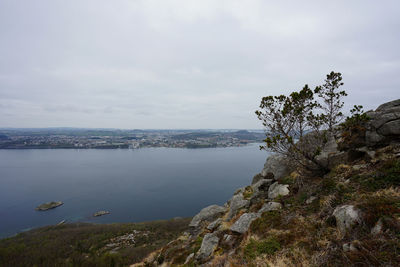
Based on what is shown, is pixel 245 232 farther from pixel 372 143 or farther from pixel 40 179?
pixel 40 179

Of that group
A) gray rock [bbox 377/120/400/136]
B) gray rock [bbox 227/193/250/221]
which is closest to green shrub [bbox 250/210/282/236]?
gray rock [bbox 227/193/250/221]

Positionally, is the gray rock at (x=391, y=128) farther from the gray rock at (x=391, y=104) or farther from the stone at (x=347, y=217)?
the stone at (x=347, y=217)

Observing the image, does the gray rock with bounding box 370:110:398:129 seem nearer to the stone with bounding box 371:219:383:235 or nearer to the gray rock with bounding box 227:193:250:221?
the stone with bounding box 371:219:383:235

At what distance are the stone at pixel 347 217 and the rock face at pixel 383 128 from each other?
5432 millimetres

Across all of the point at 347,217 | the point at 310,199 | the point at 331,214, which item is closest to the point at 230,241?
the point at 310,199

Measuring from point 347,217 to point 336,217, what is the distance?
0.50 meters

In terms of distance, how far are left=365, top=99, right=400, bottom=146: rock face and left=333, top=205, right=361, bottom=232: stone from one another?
17.8 feet

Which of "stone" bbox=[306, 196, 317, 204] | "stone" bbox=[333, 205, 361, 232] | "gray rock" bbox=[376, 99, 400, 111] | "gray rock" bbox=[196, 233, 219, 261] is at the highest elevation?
"gray rock" bbox=[376, 99, 400, 111]

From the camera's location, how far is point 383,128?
8398 millimetres

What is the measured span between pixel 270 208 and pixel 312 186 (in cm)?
243

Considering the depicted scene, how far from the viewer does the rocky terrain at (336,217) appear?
437 cm

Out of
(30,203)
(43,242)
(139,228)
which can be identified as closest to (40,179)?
(30,203)

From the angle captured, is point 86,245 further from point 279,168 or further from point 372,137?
point 372,137

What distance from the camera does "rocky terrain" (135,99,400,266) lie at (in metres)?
4.37
